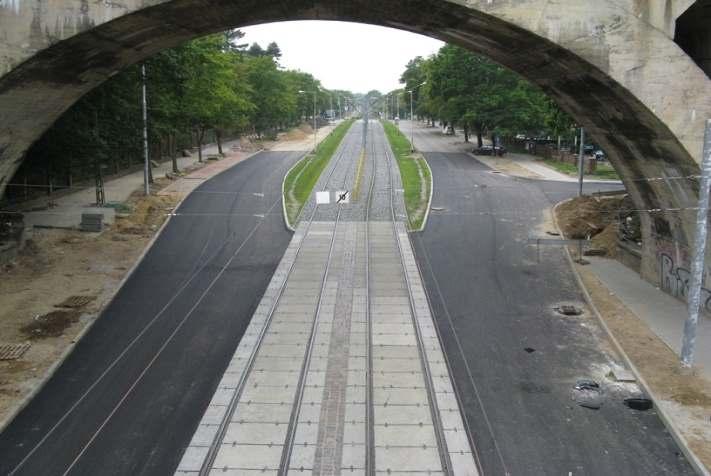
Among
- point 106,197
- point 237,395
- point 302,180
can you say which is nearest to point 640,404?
point 237,395

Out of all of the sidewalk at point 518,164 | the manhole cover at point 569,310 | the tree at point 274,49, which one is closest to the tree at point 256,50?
the tree at point 274,49

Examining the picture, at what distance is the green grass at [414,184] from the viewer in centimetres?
3484

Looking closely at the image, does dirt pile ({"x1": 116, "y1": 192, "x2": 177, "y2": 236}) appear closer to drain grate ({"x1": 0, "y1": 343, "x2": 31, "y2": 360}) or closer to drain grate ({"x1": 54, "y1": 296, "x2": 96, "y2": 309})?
drain grate ({"x1": 54, "y1": 296, "x2": 96, "y2": 309})

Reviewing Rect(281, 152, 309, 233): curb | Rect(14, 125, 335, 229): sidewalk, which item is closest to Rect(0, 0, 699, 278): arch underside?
Rect(14, 125, 335, 229): sidewalk

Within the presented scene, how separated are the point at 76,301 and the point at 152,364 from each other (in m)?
6.11

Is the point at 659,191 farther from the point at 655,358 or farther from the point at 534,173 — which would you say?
the point at 534,173

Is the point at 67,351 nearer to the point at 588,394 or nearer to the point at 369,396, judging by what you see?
the point at 369,396

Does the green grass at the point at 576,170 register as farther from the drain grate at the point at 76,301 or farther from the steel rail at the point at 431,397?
the drain grate at the point at 76,301

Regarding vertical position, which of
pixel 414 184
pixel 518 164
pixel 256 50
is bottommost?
pixel 414 184

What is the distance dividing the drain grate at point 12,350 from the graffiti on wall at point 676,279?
20.4m

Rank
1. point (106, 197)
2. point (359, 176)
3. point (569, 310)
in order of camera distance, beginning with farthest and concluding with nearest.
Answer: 1. point (359, 176)
2. point (106, 197)
3. point (569, 310)

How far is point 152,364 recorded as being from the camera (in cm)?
1653

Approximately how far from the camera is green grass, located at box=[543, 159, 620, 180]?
51.4 m

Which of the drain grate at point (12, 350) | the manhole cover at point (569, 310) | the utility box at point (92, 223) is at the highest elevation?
the utility box at point (92, 223)
